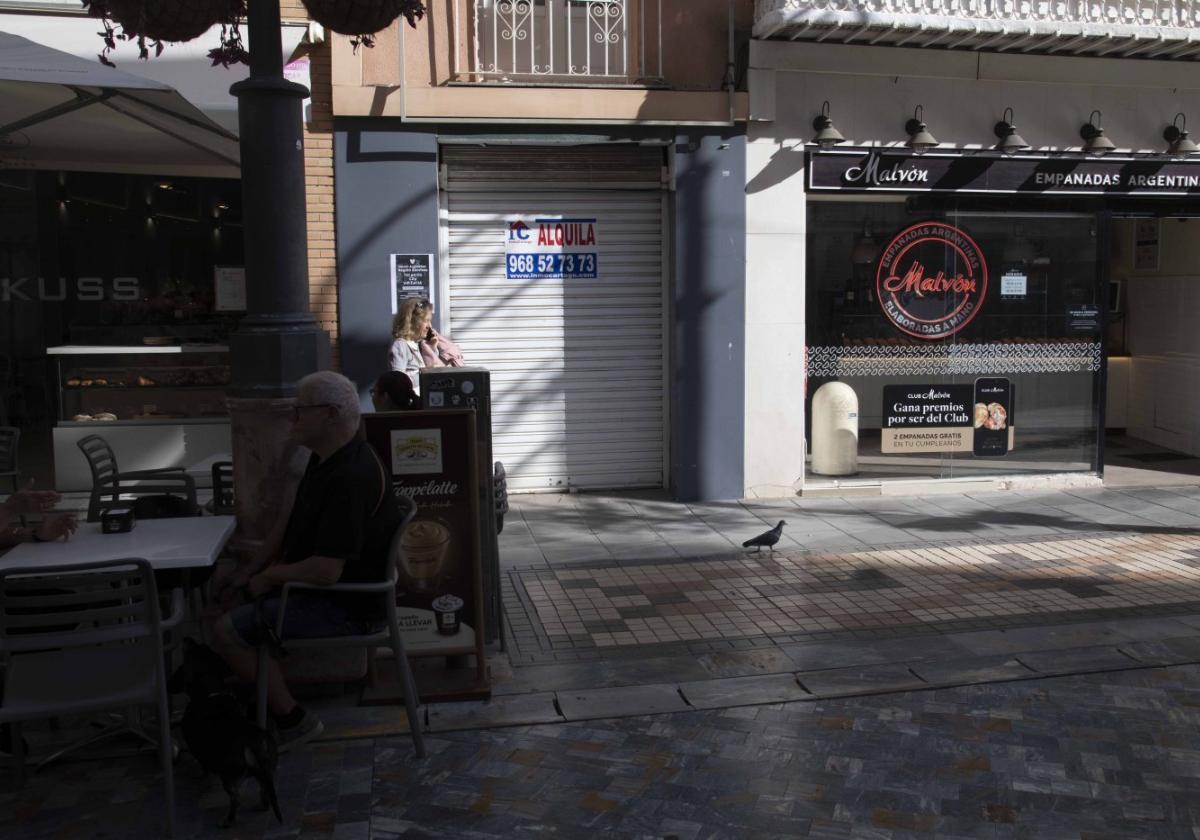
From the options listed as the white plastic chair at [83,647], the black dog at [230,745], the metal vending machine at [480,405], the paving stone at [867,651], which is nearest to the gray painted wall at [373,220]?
the metal vending machine at [480,405]

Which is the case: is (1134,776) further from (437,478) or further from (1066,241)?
(1066,241)

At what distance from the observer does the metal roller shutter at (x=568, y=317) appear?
968 centimetres

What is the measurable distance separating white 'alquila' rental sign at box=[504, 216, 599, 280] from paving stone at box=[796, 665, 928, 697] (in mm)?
5222

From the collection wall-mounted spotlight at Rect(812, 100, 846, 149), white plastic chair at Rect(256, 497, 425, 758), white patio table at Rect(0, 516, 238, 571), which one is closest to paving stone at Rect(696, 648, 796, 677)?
white plastic chair at Rect(256, 497, 425, 758)

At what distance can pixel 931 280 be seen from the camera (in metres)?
10.2

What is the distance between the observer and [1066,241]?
1045cm

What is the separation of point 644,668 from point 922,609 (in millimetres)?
1980

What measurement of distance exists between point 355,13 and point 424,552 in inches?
94.1

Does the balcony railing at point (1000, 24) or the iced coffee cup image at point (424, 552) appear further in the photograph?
the balcony railing at point (1000, 24)

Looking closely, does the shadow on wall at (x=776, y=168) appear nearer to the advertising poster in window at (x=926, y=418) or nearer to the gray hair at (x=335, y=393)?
the advertising poster in window at (x=926, y=418)

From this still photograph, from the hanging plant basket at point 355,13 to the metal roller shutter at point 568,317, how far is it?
4.92m

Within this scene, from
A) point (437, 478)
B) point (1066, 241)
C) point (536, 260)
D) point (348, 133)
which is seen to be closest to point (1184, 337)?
point (1066, 241)

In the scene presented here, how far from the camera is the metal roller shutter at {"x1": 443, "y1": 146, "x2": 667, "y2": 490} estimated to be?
9680 millimetres

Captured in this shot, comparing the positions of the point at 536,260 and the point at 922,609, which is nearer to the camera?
the point at 922,609
